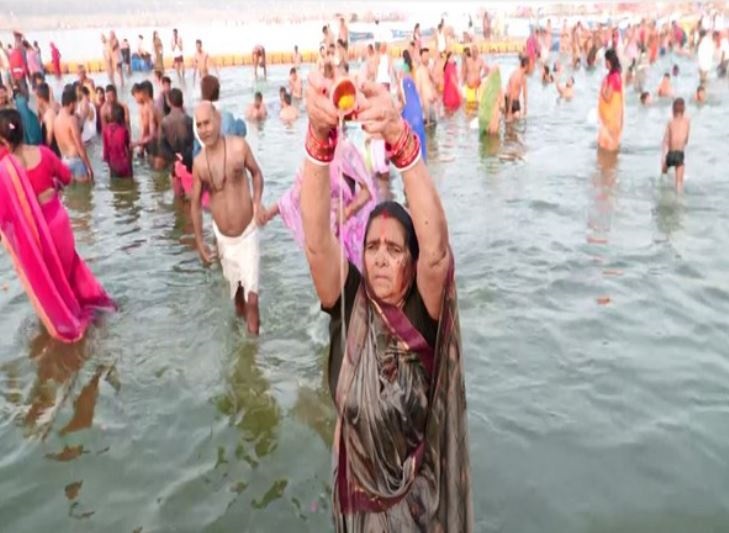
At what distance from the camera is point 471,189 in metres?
9.99

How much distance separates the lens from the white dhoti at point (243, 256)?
5297 millimetres

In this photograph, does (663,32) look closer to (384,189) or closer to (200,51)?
(200,51)

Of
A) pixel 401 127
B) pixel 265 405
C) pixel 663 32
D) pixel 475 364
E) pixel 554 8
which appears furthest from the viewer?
pixel 554 8

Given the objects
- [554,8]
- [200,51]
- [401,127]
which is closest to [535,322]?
[401,127]

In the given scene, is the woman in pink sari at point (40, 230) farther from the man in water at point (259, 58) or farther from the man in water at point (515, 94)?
the man in water at point (259, 58)

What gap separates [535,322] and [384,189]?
356 centimetres

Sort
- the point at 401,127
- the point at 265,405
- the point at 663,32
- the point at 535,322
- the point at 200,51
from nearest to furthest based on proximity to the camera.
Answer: the point at 401,127
the point at 265,405
the point at 535,322
the point at 200,51
the point at 663,32

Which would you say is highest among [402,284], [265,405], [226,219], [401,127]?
[401,127]

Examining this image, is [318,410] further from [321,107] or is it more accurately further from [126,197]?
[126,197]

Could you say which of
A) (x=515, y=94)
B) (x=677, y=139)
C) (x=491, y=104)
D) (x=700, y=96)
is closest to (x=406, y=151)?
(x=677, y=139)

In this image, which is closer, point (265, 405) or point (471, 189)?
point (265, 405)

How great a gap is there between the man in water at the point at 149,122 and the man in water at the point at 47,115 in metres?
1.25

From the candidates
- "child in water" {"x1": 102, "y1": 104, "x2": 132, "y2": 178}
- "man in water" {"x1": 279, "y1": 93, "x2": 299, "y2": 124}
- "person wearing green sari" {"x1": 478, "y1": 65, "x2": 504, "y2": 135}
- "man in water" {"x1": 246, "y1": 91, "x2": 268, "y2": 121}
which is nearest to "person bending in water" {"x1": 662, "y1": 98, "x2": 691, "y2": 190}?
"person wearing green sari" {"x1": 478, "y1": 65, "x2": 504, "y2": 135}

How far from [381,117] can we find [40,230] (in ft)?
13.3
